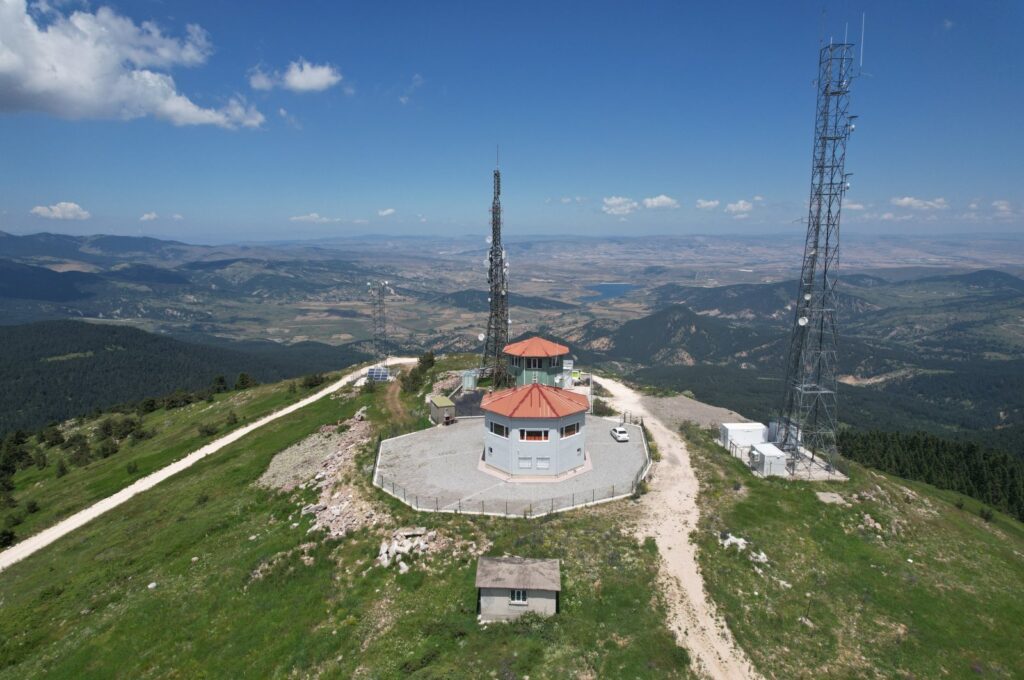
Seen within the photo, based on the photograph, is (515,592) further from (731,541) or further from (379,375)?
(379,375)

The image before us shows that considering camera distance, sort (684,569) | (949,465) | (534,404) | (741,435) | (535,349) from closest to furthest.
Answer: (684,569) < (534,404) < (741,435) < (535,349) < (949,465)

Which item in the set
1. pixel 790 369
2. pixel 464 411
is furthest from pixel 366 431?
pixel 790 369

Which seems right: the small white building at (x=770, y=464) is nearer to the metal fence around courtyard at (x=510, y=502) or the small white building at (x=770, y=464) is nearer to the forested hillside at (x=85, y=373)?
the metal fence around courtyard at (x=510, y=502)

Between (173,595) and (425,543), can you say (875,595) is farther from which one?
(173,595)

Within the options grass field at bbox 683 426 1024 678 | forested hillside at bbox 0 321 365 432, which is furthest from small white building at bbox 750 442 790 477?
forested hillside at bbox 0 321 365 432

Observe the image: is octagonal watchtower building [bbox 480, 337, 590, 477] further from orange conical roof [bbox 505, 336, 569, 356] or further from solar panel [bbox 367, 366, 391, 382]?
Answer: solar panel [bbox 367, 366, 391, 382]

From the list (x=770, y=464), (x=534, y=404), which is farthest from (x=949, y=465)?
(x=534, y=404)

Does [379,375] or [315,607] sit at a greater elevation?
[379,375]
